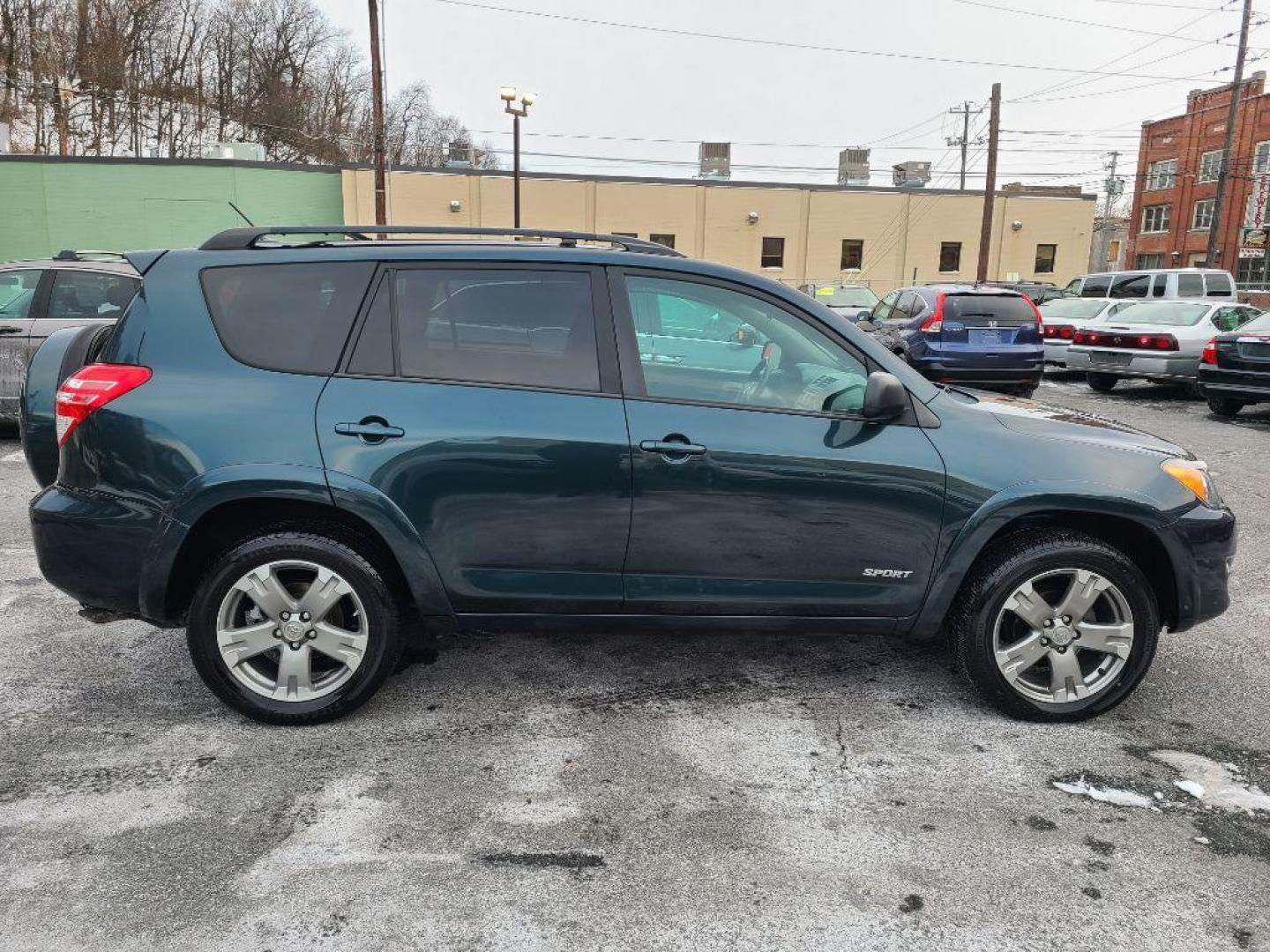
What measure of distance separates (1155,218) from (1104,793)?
204ft

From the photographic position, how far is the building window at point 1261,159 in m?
47.1

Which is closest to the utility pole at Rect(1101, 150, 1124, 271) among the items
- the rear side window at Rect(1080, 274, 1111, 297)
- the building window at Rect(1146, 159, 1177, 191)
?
the building window at Rect(1146, 159, 1177, 191)

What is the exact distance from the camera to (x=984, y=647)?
3.40 m

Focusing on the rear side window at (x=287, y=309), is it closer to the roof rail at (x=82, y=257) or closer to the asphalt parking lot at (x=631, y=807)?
the asphalt parking lot at (x=631, y=807)

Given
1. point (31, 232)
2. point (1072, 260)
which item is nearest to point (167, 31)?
point (31, 232)

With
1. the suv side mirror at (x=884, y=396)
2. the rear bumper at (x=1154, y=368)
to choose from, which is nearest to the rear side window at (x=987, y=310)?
the rear bumper at (x=1154, y=368)

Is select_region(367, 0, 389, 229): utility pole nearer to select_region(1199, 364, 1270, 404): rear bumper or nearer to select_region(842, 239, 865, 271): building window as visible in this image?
select_region(1199, 364, 1270, 404): rear bumper

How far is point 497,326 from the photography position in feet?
10.9

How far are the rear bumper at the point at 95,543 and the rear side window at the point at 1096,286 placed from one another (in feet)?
70.7

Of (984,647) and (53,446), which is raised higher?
(53,446)

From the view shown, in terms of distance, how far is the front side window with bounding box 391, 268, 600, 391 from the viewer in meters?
3.26

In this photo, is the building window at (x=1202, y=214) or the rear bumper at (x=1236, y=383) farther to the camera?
the building window at (x=1202, y=214)

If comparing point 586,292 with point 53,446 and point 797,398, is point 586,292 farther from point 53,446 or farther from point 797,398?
point 53,446

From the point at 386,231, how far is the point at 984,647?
2824 mm
